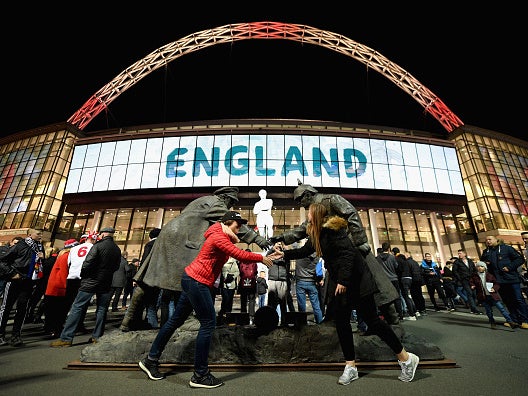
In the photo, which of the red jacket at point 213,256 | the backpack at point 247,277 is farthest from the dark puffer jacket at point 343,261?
the backpack at point 247,277

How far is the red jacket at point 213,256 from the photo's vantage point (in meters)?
2.96

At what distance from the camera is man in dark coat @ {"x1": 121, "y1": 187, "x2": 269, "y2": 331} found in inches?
148

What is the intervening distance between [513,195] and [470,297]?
24.8 metres

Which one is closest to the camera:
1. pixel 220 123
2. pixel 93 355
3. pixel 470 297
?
pixel 93 355

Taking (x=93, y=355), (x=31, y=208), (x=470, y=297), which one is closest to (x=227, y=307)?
(x=93, y=355)

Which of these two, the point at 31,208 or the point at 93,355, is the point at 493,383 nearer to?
the point at 93,355

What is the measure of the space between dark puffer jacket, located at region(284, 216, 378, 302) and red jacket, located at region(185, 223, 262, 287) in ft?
2.88

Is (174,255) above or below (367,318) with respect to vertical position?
above

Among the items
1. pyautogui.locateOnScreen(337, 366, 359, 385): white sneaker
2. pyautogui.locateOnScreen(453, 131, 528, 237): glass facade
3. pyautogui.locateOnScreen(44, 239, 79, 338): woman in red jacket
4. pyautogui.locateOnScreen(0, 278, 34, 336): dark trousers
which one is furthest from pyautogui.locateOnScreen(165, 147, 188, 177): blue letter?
pyautogui.locateOnScreen(453, 131, 528, 237): glass facade

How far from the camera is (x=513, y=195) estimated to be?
85.7ft

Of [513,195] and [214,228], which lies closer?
[214,228]

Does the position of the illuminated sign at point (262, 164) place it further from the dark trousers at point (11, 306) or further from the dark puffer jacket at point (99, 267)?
the dark trousers at point (11, 306)

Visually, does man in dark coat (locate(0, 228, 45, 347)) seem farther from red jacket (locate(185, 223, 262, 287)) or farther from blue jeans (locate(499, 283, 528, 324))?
blue jeans (locate(499, 283, 528, 324))

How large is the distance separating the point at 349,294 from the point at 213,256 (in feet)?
5.40
